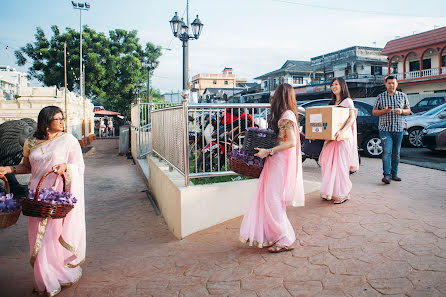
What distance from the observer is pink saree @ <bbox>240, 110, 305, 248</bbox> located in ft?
11.7

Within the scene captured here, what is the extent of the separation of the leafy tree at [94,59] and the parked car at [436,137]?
24401 millimetres

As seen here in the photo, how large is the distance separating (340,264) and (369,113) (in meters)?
7.57

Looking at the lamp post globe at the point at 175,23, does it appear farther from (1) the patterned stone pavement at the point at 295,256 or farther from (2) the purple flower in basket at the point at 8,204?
(2) the purple flower in basket at the point at 8,204

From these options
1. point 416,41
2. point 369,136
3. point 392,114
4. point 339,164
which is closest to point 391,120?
point 392,114

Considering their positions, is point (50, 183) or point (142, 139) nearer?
point (50, 183)

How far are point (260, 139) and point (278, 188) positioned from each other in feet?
1.68

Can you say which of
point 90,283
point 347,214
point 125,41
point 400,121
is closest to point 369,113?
point 400,121

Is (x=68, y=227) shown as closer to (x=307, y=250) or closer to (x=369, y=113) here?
(x=307, y=250)

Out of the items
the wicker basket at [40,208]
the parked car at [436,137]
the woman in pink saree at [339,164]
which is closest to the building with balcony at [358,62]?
the parked car at [436,137]

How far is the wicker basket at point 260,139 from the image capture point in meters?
3.56

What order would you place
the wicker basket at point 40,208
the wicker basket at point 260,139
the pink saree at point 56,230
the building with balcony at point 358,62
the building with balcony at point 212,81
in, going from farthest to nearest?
1. the building with balcony at point 212,81
2. the building with balcony at point 358,62
3. the wicker basket at point 260,139
4. the pink saree at point 56,230
5. the wicker basket at point 40,208

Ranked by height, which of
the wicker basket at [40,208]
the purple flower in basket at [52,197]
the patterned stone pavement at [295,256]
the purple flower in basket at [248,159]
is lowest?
the patterned stone pavement at [295,256]

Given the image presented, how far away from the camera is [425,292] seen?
8.69ft

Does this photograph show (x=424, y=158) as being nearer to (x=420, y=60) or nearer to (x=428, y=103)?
(x=428, y=103)
